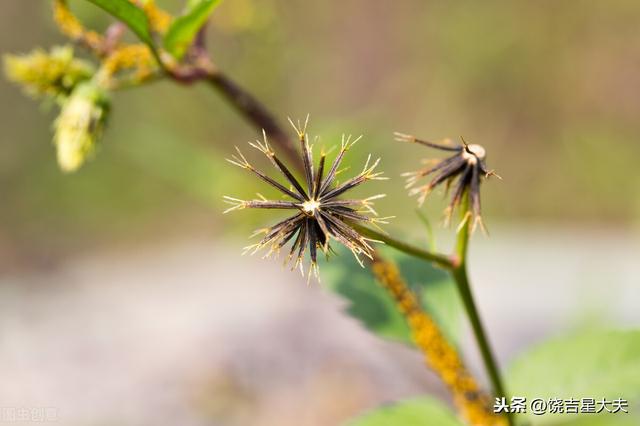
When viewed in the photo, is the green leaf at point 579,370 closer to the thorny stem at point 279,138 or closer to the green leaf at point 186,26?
the thorny stem at point 279,138

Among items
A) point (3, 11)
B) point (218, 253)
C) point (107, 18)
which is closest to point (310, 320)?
point (218, 253)

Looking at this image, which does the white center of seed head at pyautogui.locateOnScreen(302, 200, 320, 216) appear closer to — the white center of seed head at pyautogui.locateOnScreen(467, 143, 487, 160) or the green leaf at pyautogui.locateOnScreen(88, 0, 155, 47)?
the white center of seed head at pyautogui.locateOnScreen(467, 143, 487, 160)

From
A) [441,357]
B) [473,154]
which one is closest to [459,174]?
[473,154]

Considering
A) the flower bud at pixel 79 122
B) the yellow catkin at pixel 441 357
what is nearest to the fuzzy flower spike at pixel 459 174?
the yellow catkin at pixel 441 357

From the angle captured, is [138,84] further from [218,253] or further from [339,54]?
[339,54]

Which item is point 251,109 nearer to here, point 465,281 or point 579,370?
point 465,281

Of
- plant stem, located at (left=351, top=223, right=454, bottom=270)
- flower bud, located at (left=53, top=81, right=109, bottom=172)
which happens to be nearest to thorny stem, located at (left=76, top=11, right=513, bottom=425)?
plant stem, located at (left=351, top=223, right=454, bottom=270)

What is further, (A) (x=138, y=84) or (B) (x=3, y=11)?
(B) (x=3, y=11)

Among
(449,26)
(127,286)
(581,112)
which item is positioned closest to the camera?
(127,286)
